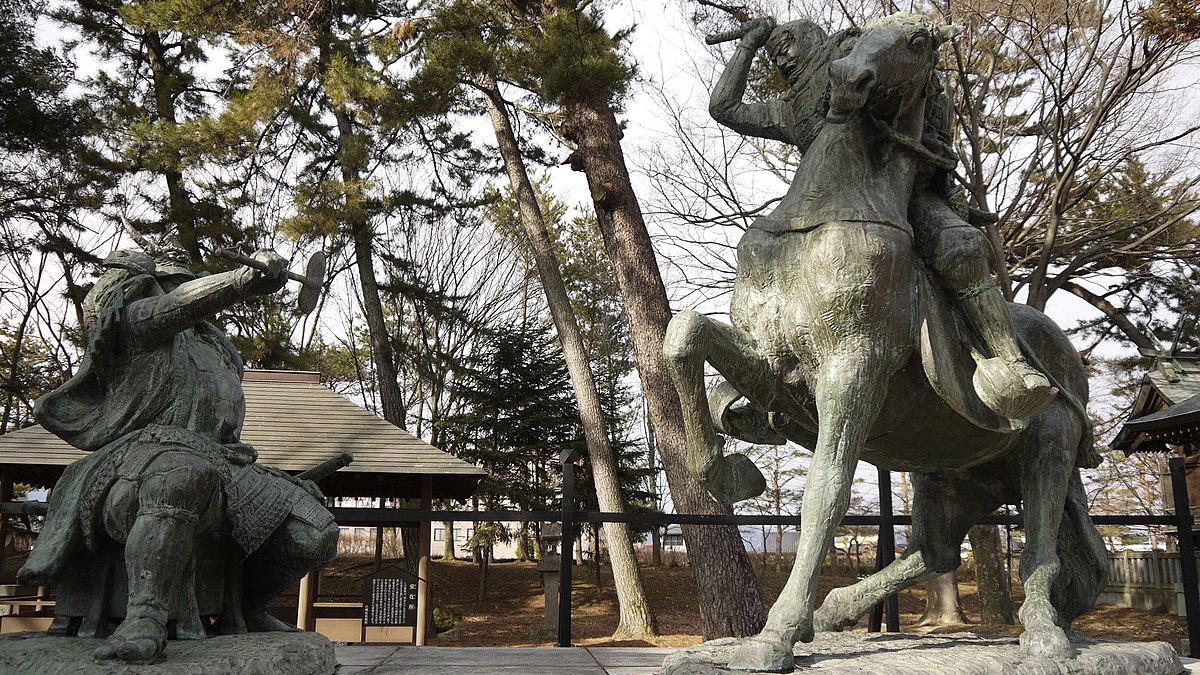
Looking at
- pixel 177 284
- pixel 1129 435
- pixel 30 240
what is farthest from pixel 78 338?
pixel 1129 435

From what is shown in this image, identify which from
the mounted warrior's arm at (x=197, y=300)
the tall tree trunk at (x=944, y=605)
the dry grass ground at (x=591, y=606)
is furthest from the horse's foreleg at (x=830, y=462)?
the tall tree trunk at (x=944, y=605)

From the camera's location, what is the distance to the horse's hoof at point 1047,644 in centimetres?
265

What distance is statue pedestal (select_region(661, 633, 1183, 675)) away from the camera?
229 cm

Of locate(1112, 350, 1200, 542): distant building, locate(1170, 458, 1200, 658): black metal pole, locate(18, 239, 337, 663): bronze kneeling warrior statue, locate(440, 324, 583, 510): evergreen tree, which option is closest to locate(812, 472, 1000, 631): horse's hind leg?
locate(18, 239, 337, 663): bronze kneeling warrior statue

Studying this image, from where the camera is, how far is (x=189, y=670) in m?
2.26

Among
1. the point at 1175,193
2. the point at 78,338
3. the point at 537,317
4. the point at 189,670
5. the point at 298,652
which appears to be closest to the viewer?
the point at 189,670

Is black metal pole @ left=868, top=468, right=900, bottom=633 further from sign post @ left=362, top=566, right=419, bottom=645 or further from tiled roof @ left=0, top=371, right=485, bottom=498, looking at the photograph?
tiled roof @ left=0, top=371, right=485, bottom=498

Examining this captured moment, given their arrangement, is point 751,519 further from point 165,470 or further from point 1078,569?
point 165,470

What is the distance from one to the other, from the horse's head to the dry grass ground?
10685mm

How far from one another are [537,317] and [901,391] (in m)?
19.0

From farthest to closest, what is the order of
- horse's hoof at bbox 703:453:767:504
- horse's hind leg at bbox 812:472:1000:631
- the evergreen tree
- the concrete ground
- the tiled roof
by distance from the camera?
the evergreen tree
the tiled roof
the concrete ground
horse's hind leg at bbox 812:472:1000:631
horse's hoof at bbox 703:453:767:504

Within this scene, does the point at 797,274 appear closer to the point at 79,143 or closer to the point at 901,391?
the point at 901,391

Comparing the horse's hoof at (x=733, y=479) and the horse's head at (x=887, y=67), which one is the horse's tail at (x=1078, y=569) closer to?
the horse's hoof at (x=733, y=479)

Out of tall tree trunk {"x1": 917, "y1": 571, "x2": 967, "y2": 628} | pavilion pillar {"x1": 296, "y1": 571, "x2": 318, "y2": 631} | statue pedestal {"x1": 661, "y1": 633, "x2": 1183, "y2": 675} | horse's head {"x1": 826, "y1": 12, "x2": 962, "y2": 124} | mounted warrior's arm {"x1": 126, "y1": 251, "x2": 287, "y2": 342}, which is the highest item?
horse's head {"x1": 826, "y1": 12, "x2": 962, "y2": 124}
